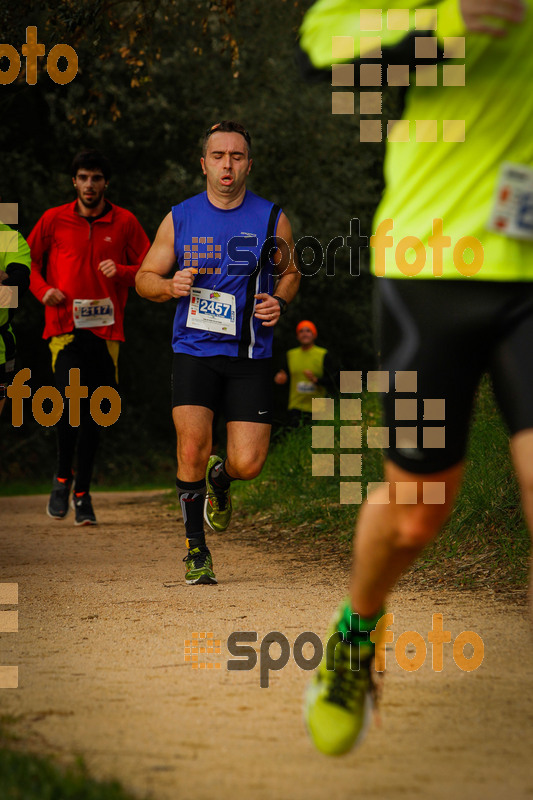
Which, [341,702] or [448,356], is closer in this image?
[448,356]

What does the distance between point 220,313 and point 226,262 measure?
288 millimetres

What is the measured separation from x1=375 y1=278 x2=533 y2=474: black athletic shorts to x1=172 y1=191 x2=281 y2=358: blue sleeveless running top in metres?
3.02

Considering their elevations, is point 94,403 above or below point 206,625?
above

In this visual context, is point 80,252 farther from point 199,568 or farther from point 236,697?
point 236,697

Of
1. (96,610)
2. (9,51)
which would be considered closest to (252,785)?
(96,610)

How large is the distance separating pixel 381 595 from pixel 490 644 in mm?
1362

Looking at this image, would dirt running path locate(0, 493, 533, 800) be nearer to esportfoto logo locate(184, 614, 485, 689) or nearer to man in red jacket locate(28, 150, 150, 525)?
esportfoto logo locate(184, 614, 485, 689)

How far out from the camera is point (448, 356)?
2711 millimetres

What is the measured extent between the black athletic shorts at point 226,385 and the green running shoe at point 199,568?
72 centimetres

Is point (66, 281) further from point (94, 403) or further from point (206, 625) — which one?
point (206, 625)

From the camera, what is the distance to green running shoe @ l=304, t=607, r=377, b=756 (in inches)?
114

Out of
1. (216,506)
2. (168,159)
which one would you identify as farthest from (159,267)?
(168,159)

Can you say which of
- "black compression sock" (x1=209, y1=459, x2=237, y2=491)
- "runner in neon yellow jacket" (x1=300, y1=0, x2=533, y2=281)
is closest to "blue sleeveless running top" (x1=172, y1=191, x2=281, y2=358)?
"black compression sock" (x1=209, y1=459, x2=237, y2=491)

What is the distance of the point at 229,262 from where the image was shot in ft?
19.4
